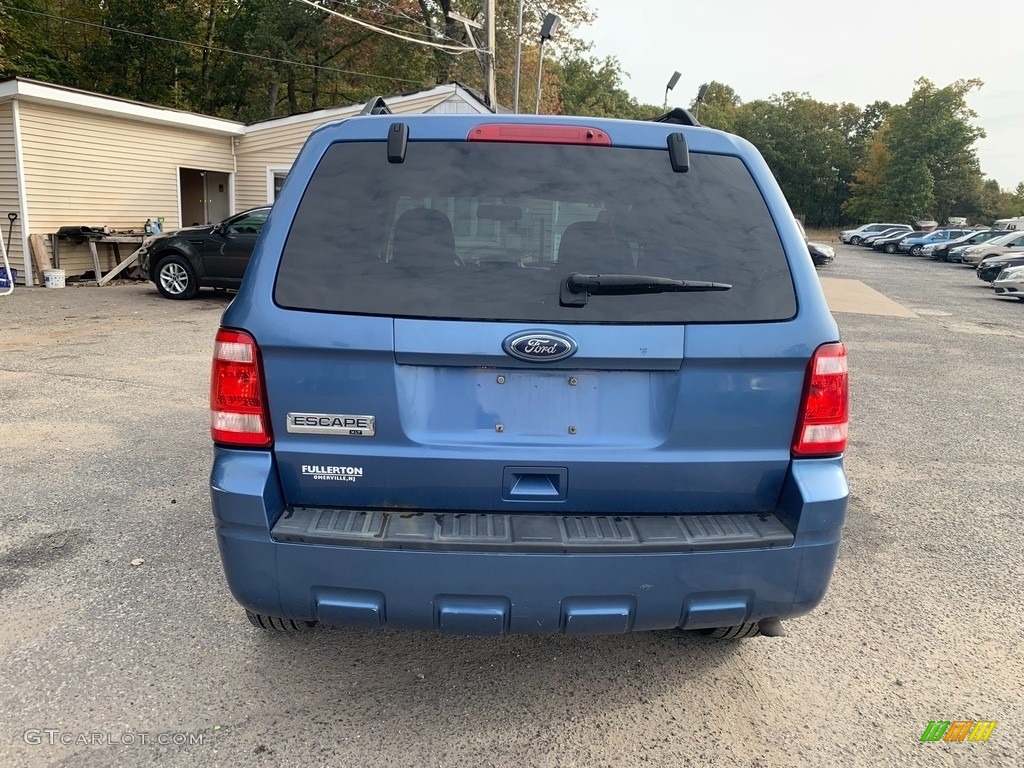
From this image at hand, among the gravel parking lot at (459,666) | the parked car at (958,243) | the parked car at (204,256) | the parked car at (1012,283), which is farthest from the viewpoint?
the parked car at (958,243)

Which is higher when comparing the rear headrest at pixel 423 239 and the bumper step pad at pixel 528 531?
the rear headrest at pixel 423 239

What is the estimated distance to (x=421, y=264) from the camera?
2250mm

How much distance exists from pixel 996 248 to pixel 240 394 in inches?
1414

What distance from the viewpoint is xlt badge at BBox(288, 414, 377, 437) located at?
86.6 inches

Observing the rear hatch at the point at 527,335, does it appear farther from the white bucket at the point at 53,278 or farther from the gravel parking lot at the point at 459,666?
the white bucket at the point at 53,278

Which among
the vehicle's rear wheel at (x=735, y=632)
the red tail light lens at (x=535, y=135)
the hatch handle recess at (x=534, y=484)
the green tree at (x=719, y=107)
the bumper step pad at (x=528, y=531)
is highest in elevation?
the green tree at (x=719, y=107)

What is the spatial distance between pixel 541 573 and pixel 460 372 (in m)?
0.65

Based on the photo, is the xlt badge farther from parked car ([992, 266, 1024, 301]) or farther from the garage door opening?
parked car ([992, 266, 1024, 301])

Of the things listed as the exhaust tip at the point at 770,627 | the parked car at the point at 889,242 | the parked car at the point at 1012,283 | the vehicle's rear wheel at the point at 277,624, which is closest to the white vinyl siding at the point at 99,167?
the vehicle's rear wheel at the point at 277,624

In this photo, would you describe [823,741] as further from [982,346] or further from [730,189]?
[982,346]

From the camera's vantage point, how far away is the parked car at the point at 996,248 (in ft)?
94.2

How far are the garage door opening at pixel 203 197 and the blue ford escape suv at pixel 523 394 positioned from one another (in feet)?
61.0

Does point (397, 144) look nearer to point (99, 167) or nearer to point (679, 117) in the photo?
point (679, 117)

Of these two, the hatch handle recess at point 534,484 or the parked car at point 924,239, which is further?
the parked car at point 924,239
